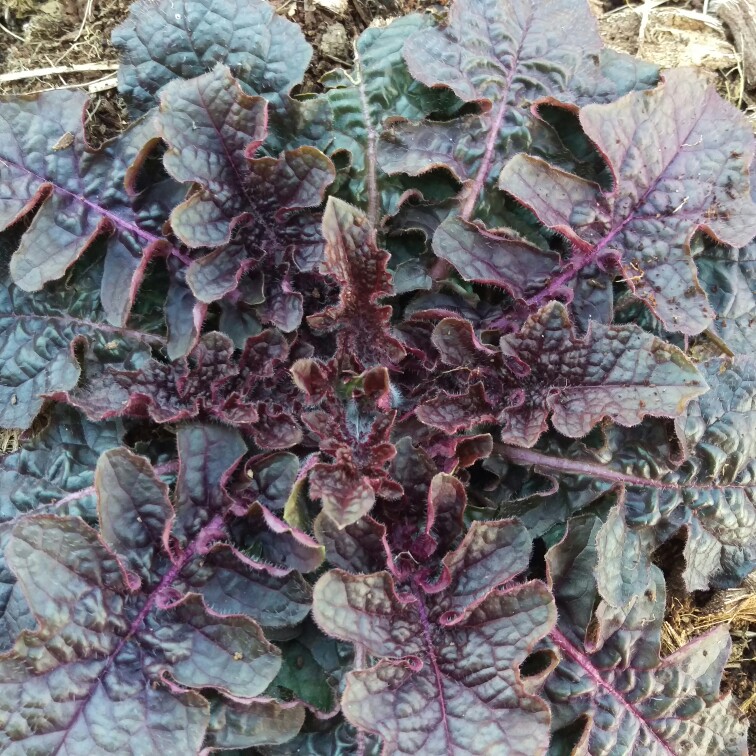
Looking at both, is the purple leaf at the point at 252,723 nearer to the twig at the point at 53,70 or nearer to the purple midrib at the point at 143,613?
the purple midrib at the point at 143,613

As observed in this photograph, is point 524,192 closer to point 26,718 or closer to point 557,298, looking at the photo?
point 557,298

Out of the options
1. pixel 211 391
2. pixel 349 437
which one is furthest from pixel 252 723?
pixel 211 391

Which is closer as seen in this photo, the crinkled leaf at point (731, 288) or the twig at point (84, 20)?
the crinkled leaf at point (731, 288)

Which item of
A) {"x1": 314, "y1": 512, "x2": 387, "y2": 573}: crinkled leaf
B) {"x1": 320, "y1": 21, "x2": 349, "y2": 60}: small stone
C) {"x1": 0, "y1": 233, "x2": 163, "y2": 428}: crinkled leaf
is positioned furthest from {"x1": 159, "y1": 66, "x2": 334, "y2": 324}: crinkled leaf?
{"x1": 320, "y1": 21, "x2": 349, "y2": 60}: small stone

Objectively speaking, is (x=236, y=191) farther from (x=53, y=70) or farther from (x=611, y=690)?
(x=611, y=690)

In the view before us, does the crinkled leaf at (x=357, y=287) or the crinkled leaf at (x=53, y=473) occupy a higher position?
the crinkled leaf at (x=357, y=287)

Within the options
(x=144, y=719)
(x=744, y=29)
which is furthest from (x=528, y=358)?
(x=744, y=29)

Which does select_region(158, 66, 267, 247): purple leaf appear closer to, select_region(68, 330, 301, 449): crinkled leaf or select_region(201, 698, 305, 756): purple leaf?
select_region(68, 330, 301, 449): crinkled leaf

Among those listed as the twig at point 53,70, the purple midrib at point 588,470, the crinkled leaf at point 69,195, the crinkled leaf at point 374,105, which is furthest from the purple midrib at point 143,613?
the twig at point 53,70
